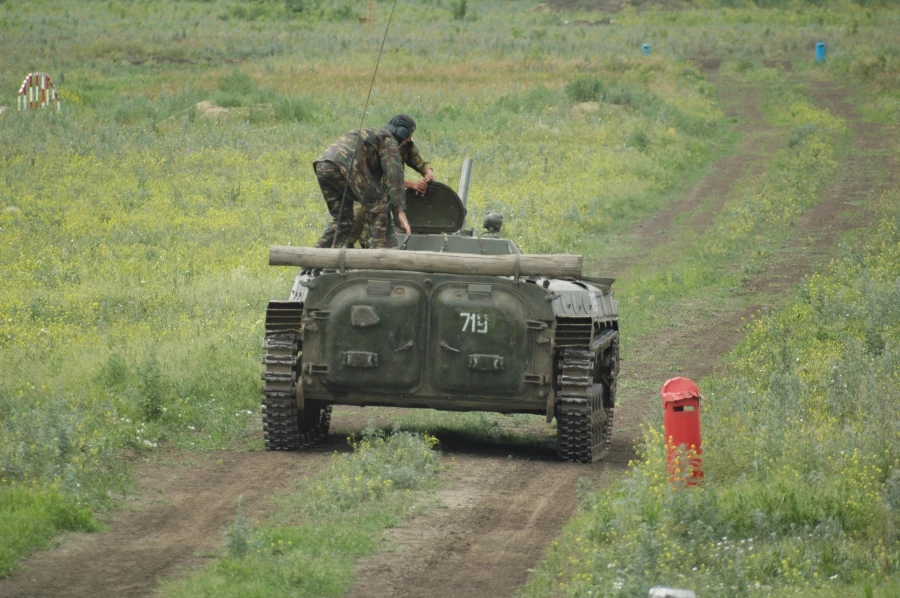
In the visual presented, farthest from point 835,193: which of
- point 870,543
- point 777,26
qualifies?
point 777,26

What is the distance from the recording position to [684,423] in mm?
9219

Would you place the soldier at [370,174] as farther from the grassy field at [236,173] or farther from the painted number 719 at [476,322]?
the grassy field at [236,173]

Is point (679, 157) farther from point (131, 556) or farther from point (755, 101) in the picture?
point (131, 556)

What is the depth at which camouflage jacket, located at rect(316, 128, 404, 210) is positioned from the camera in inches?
505

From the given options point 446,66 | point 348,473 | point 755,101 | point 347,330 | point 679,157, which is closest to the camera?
point 348,473

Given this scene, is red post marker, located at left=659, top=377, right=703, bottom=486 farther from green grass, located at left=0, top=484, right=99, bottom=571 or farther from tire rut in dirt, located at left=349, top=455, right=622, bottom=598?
green grass, located at left=0, top=484, right=99, bottom=571

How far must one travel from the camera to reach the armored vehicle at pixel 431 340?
37.0 ft

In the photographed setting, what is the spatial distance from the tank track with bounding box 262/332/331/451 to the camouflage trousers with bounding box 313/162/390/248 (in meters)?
1.48

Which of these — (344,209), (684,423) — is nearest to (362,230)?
(344,209)

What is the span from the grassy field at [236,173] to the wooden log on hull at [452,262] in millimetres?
1818

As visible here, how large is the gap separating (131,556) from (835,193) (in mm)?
24448

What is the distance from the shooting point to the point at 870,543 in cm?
805

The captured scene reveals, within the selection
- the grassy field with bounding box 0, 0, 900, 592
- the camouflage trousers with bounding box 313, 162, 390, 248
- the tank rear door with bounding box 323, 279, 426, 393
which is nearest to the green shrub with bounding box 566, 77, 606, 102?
the grassy field with bounding box 0, 0, 900, 592

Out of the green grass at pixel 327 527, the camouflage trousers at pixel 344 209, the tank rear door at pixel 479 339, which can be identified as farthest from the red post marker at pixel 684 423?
the camouflage trousers at pixel 344 209
